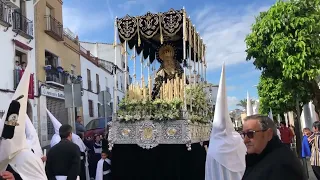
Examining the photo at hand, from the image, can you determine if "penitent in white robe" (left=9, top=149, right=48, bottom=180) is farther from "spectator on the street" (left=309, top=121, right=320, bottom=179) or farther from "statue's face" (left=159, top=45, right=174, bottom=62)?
"statue's face" (left=159, top=45, right=174, bottom=62)

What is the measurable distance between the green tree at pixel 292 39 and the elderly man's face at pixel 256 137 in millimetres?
7084

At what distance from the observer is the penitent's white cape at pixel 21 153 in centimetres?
342

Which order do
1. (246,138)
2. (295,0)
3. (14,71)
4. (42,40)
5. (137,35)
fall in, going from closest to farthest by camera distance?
1. (246,138)
2. (137,35)
3. (295,0)
4. (14,71)
5. (42,40)

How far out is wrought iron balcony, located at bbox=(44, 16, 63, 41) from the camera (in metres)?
20.3

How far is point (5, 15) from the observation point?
1608 centimetres

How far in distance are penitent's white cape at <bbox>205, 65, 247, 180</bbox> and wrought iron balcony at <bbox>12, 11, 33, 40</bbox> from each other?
1341 cm

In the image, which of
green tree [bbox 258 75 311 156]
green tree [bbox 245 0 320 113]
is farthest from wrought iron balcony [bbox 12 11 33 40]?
green tree [bbox 245 0 320 113]

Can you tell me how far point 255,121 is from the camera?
3.17m

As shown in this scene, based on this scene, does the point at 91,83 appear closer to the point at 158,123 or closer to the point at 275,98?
the point at 275,98

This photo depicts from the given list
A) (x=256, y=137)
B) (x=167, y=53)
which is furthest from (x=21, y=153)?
(x=167, y=53)

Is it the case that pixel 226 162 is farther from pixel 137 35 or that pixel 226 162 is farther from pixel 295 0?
pixel 295 0

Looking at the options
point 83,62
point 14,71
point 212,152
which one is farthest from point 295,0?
point 83,62

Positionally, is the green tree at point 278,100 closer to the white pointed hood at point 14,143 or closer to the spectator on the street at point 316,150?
the spectator on the street at point 316,150

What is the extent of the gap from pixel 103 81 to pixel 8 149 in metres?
28.3
